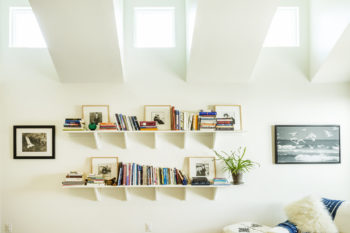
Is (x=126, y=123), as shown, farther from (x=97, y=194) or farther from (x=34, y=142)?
(x=34, y=142)

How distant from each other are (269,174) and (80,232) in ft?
7.92

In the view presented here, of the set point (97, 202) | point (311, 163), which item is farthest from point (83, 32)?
point (311, 163)

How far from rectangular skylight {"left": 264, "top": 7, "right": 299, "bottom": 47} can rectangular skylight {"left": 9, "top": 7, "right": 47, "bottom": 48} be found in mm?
2914

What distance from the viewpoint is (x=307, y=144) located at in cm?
374

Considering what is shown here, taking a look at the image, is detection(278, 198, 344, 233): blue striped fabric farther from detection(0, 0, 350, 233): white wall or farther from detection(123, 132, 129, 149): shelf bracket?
detection(123, 132, 129, 149): shelf bracket

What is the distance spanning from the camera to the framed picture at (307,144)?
3729 mm

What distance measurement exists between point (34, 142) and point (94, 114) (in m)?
0.80

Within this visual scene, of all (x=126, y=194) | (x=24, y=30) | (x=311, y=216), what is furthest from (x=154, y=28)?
(x=311, y=216)

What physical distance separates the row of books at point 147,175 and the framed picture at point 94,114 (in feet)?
1.99

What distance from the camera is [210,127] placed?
11.6ft

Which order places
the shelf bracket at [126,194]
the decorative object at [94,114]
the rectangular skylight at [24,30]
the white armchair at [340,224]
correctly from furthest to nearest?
the rectangular skylight at [24,30] → the decorative object at [94,114] → the shelf bracket at [126,194] → the white armchair at [340,224]

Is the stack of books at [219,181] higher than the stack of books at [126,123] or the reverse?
the reverse

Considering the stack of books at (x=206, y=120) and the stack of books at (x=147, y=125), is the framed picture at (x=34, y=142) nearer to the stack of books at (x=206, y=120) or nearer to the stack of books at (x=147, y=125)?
the stack of books at (x=147, y=125)

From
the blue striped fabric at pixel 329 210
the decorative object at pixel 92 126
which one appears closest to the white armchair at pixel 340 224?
the blue striped fabric at pixel 329 210
